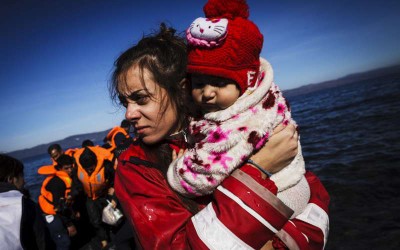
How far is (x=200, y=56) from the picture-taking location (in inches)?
64.6

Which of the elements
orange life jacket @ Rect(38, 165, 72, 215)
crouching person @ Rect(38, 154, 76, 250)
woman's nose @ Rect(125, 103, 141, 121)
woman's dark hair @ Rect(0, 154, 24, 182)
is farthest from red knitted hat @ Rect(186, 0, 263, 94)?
orange life jacket @ Rect(38, 165, 72, 215)

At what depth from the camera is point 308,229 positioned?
4.84 ft

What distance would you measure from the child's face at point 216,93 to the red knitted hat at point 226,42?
6 cm

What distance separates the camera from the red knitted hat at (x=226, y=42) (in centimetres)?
158

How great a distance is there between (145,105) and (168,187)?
622 millimetres

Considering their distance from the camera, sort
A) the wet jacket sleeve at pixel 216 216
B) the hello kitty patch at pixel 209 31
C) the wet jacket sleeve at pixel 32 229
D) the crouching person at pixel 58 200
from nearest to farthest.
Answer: the wet jacket sleeve at pixel 216 216 < the hello kitty patch at pixel 209 31 < the wet jacket sleeve at pixel 32 229 < the crouching person at pixel 58 200

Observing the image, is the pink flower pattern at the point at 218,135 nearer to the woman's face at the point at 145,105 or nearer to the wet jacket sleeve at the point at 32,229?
the woman's face at the point at 145,105

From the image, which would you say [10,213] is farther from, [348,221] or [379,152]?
[379,152]

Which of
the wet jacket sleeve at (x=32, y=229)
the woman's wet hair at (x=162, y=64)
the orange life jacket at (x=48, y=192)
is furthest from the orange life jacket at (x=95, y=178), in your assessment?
the woman's wet hair at (x=162, y=64)

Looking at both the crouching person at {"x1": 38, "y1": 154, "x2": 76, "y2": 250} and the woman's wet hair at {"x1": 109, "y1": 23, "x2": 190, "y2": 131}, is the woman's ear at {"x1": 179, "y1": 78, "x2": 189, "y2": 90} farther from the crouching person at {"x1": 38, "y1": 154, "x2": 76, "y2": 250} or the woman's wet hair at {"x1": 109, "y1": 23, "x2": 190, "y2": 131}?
the crouching person at {"x1": 38, "y1": 154, "x2": 76, "y2": 250}

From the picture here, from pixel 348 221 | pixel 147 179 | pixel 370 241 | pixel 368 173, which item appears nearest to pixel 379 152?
pixel 368 173

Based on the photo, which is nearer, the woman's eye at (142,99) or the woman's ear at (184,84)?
the woman's eye at (142,99)

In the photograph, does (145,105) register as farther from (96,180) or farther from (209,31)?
(96,180)

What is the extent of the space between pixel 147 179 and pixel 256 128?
2.43ft
